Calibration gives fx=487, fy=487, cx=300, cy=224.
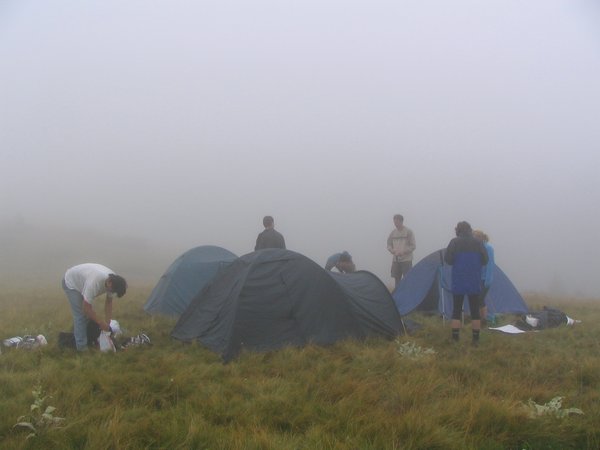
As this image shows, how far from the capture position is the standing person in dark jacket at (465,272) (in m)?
8.62

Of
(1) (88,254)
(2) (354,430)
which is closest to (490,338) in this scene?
(2) (354,430)

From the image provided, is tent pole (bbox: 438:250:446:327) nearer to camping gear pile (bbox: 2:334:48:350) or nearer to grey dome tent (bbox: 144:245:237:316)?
grey dome tent (bbox: 144:245:237:316)

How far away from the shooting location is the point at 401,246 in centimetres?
1283

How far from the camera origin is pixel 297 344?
776 centimetres

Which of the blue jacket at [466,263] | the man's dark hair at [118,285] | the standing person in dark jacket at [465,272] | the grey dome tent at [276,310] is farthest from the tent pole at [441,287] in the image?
the man's dark hair at [118,285]

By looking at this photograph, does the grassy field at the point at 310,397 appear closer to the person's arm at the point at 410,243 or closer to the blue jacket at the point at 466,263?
the blue jacket at the point at 466,263

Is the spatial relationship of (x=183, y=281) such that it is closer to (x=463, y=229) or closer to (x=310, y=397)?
(x=463, y=229)

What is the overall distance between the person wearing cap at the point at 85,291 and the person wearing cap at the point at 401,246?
7.52 m

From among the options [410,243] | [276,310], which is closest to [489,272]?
[410,243]

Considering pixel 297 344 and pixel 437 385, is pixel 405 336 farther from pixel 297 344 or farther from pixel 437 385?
pixel 437 385

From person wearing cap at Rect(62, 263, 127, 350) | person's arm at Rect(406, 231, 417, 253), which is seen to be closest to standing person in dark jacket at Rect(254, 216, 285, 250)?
person's arm at Rect(406, 231, 417, 253)

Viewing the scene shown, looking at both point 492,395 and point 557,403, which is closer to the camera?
point 557,403

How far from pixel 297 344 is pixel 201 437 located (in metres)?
3.39

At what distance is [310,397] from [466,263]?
14.6ft
